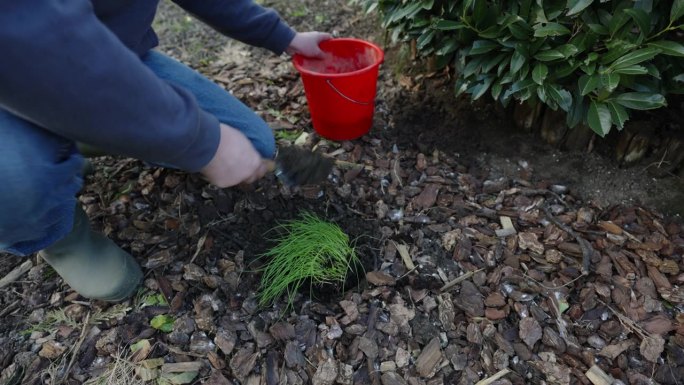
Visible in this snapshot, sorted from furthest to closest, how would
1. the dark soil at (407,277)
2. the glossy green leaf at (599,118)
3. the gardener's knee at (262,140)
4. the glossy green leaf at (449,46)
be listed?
1. the glossy green leaf at (449,46)
2. the gardener's knee at (262,140)
3. the glossy green leaf at (599,118)
4. the dark soil at (407,277)

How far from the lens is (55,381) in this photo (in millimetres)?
1320

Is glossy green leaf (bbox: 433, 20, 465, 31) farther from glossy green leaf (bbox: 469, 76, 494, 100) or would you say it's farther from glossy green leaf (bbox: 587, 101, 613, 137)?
glossy green leaf (bbox: 587, 101, 613, 137)

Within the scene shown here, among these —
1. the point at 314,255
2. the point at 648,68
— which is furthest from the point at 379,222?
the point at 648,68

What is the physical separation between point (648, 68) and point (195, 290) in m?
1.49

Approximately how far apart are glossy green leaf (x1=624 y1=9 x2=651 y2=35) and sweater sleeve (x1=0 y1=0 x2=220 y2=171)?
115 cm

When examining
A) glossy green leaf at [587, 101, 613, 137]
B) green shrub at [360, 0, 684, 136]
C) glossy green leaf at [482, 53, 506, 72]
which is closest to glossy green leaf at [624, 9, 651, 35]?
green shrub at [360, 0, 684, 136]

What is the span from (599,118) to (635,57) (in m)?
0.20

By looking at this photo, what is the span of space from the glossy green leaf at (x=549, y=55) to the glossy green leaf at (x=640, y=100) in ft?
0.73

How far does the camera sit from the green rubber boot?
53.0 inches

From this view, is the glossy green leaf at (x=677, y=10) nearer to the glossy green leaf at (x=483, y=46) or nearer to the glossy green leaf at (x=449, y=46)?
the glossy green leaf at (x=483, y=46)

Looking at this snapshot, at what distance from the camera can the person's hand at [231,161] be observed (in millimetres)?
1132

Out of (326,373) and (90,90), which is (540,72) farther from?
(90,90)

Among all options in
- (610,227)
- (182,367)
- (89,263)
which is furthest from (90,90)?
(610,227)

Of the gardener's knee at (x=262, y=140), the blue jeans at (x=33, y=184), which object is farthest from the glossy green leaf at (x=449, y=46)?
the blue jeans at (x=33, y=184)
